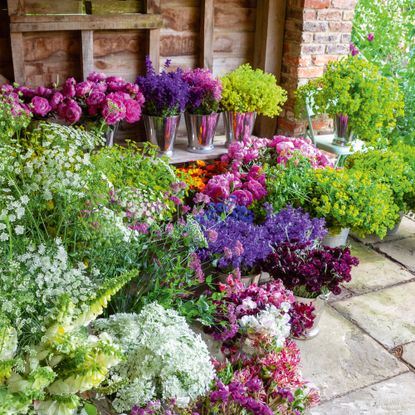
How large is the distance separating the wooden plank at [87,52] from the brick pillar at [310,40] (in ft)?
4.66

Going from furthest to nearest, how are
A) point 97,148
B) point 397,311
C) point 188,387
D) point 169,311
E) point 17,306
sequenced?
point 97,148 → point 397,311 → point 169,311 → point 188,387 → point 17,306

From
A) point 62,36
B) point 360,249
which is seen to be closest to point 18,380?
point 62,36

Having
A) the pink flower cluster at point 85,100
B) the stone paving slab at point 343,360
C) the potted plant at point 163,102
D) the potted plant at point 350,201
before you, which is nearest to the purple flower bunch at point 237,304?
the stone paving slab at point 343,360

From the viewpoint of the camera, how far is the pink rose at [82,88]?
3.26 meters

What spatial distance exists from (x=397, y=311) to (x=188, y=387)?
70.9 inches

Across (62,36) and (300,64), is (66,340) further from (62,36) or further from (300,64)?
(300,64)

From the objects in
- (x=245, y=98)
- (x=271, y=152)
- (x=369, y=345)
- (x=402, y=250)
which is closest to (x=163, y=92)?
(x=245, y=98)

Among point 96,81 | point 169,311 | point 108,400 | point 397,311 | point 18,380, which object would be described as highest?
point 96,81

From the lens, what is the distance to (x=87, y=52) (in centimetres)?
349

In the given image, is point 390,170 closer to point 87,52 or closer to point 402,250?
point 402,250

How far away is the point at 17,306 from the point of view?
1637 mm

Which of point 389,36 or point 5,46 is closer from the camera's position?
point 5,46

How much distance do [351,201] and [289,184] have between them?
0.38 metres

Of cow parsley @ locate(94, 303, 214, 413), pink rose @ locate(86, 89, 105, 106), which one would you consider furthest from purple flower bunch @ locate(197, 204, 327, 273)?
pink rose @ locate(86, 89, 105, 106)
